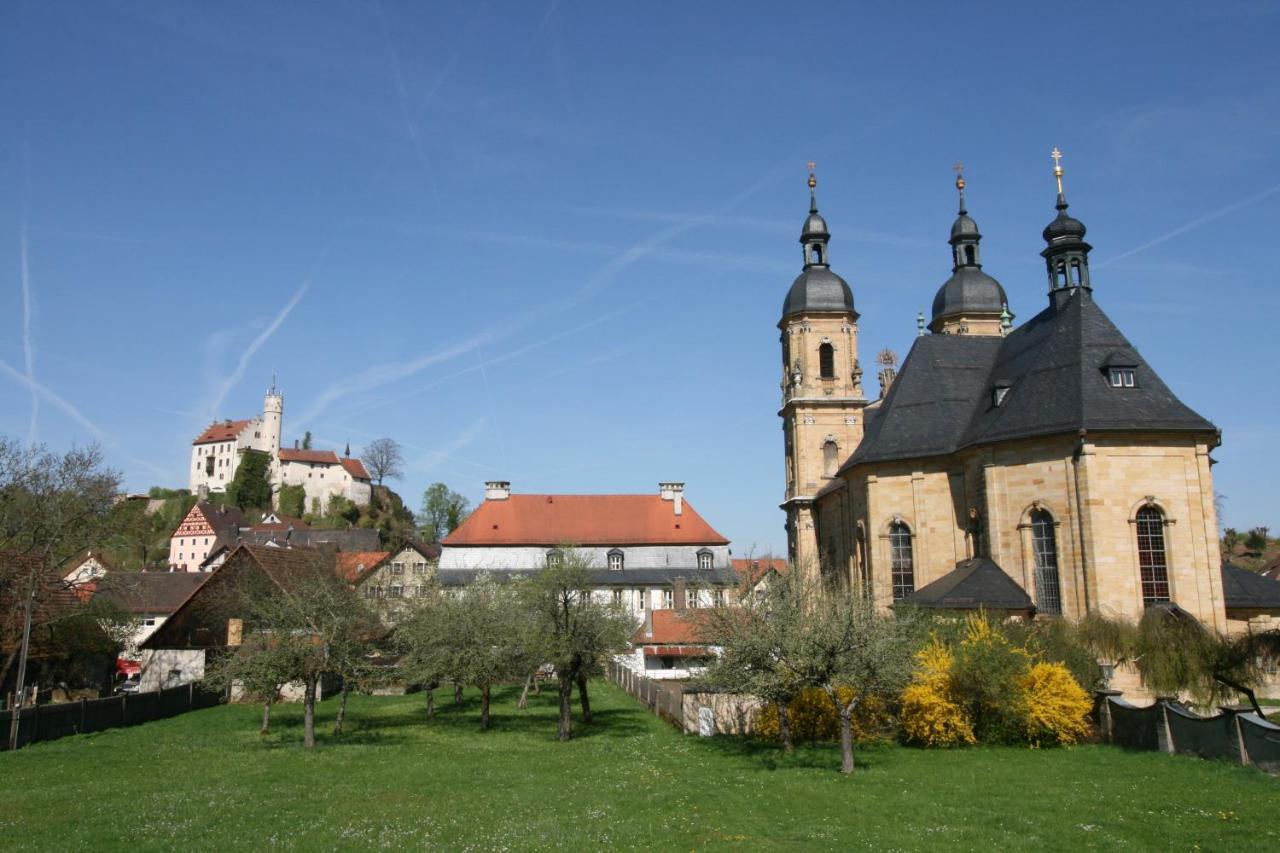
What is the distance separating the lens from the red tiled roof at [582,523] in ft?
214

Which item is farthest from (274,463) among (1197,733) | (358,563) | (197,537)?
(1197,733)

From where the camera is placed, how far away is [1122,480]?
105 feet

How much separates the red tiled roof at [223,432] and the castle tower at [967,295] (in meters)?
134

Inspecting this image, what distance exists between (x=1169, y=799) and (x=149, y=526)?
145 m

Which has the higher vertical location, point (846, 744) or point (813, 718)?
point (846, 744)

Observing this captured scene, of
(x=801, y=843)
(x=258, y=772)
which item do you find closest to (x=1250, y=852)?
(x=801, y=843)

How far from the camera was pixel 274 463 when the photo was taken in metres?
153

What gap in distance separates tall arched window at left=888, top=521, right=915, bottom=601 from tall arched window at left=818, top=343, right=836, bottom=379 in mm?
17304

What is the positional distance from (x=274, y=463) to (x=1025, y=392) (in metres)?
140

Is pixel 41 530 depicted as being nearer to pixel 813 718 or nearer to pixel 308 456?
pixel 813 718

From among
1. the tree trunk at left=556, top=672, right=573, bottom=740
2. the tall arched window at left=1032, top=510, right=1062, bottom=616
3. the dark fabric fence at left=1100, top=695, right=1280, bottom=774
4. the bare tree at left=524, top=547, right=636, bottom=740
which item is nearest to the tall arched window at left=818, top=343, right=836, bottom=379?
the tall arched window at left=1032, top=510, right=1062, bottom=616

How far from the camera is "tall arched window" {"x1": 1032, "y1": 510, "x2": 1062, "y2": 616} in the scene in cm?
3266

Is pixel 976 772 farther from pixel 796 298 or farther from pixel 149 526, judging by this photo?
pixel 149 526

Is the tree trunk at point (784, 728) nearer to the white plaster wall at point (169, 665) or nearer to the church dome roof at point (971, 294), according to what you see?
the white plaster wall at point (169, 665)
